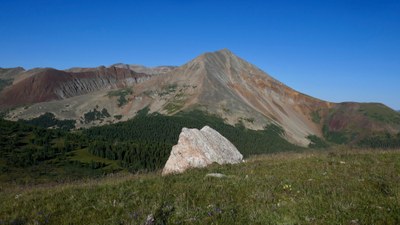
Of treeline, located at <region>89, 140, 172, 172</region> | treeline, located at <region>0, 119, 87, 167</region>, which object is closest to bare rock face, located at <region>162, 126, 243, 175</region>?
treeline, located at <region>89, 140, 172, 172</region>

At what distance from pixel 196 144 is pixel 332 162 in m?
12.5

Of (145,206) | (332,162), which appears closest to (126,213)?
(145,206)

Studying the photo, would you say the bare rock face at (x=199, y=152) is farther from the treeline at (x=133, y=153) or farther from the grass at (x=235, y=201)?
the treeline at (x=133, y=153)

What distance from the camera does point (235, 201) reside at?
34.6 ft

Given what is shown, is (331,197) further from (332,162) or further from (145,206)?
(332,162)

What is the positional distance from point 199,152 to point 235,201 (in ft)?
51.6

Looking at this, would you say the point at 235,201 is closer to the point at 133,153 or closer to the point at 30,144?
the point at 133,153

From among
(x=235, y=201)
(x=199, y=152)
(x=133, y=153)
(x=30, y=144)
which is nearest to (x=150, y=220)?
(x=235, y=201)

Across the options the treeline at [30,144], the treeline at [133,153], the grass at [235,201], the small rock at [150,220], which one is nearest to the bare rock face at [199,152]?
the grass at [235,201]

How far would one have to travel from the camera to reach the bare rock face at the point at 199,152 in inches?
1008

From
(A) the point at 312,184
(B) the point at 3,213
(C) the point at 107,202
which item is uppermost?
(A) the point at 312,184

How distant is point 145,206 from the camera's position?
1000 centimetres

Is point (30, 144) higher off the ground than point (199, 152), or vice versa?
point (199, 152)

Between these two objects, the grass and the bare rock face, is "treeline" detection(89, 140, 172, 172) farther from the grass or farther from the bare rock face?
the grass
